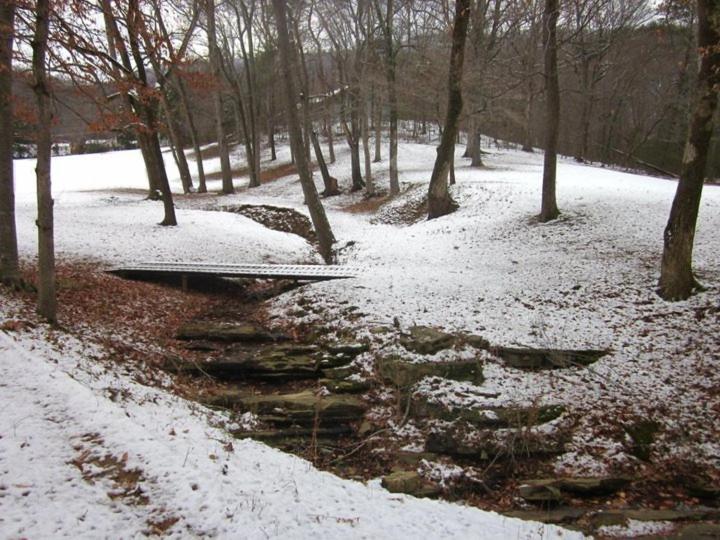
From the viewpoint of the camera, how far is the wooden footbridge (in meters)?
9.95

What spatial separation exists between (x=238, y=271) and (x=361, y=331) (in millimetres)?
3818

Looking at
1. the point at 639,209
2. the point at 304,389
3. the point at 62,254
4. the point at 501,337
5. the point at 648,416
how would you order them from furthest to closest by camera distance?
the point at 639,209
the point at 62,254
the point at 501,337
the point at 304,389
the point at 648,416

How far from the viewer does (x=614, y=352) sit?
6832mm

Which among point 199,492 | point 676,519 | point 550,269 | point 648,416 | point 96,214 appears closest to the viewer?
point 199,492

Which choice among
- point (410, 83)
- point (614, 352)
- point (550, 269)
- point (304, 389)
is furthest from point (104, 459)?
point (410, 83)

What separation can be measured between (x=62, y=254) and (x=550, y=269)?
10865mm

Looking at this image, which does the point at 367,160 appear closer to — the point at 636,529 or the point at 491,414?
the point at 491,414

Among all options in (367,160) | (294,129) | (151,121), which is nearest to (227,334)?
(294,129)

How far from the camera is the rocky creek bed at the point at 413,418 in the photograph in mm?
4750

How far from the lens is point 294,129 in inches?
481

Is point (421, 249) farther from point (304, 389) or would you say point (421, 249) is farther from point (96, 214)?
point (96, 214)

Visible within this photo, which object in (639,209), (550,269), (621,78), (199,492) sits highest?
(621,78)

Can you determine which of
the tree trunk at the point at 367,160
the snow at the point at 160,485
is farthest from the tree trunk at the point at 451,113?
the snow at the point at 160,485

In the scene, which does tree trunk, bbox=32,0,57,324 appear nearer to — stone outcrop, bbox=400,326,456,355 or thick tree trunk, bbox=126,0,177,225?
thick tree trunk, bbox=126,0,177,225
